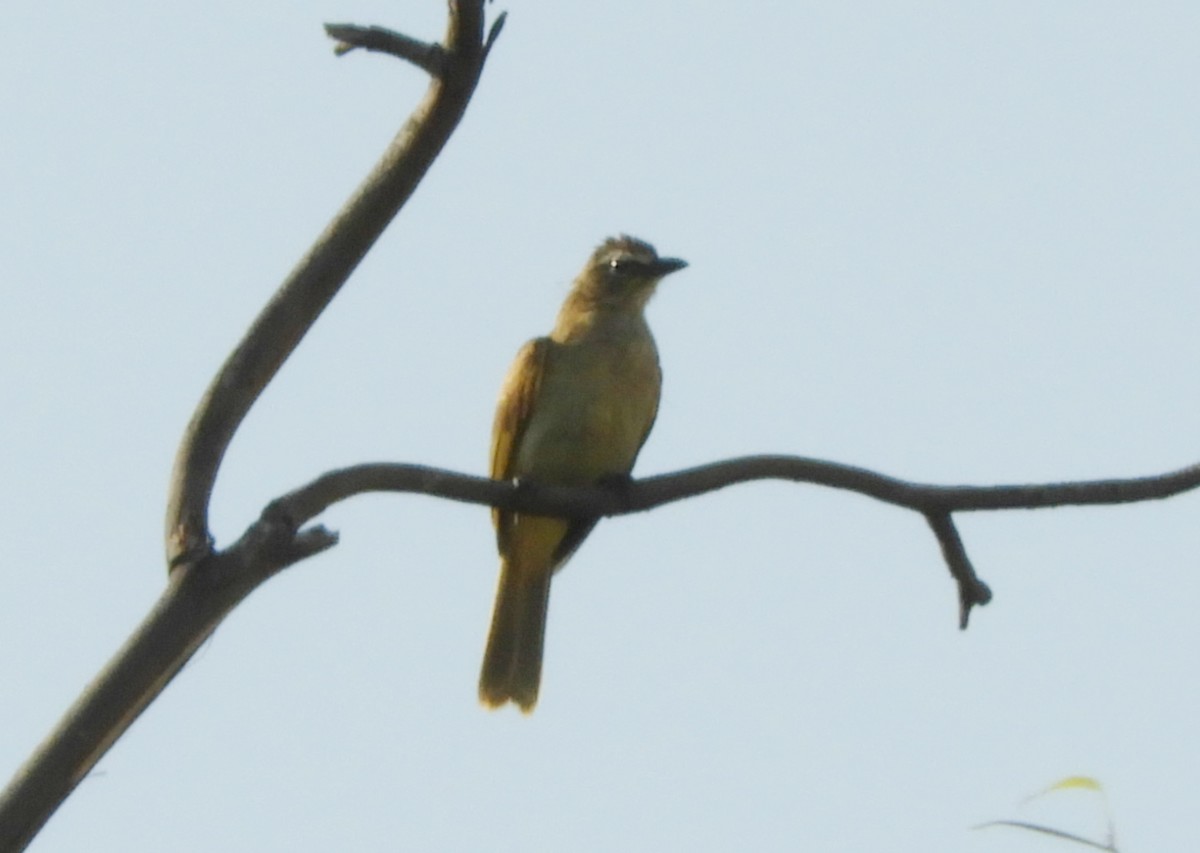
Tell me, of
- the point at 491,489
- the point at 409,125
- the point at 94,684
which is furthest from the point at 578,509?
the point at 94,684

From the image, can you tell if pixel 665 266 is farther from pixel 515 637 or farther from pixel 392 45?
pixel 392 45

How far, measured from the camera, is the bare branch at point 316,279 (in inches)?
167

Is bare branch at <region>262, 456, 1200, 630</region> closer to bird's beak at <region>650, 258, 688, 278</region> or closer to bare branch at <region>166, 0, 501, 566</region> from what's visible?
bare branch at <region>166, 0, 501, 566</region>

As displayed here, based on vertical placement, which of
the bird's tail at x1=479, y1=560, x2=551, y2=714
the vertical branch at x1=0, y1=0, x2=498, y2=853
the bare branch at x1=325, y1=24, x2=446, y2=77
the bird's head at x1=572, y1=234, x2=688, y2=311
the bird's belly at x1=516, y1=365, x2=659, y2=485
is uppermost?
the bird's head at x1=572, y1=234, x2=688, y2=311

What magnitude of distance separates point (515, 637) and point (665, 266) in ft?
5.75

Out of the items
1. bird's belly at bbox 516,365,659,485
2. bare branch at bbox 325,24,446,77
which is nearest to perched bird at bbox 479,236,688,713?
bird's belly at bbox 516,365,659,485

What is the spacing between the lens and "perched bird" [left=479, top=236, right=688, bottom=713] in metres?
8.15

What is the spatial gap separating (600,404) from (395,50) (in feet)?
12.4

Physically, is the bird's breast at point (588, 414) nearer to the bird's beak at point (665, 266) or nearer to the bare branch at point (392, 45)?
the bird's beak at point (665, 266)

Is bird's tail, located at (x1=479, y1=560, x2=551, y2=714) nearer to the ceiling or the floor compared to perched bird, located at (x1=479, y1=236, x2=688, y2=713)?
nearer to the floor

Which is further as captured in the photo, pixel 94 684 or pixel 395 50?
A: pixel 395 50

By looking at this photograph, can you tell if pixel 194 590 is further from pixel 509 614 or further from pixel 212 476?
pixel 509 614

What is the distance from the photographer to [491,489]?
5.05 meters

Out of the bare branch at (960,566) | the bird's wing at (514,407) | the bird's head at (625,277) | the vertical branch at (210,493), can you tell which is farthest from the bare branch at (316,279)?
the bird's head at (625,277)
